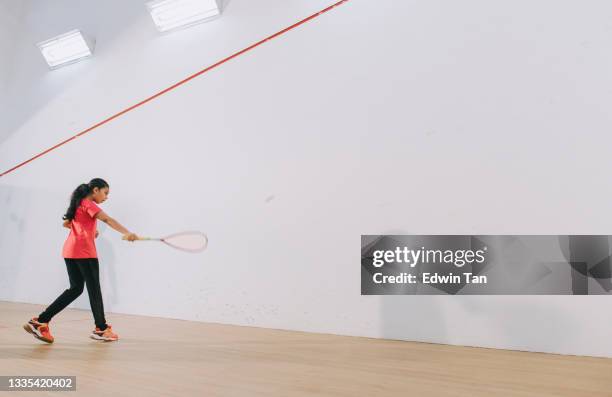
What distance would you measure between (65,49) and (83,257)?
2.65 meters

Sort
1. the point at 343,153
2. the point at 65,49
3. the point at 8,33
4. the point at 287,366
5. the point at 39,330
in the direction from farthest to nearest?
the point at 8,33 → the point at 65,49 → the point at 343,153 → the point at 39,330 → the point at 287,366

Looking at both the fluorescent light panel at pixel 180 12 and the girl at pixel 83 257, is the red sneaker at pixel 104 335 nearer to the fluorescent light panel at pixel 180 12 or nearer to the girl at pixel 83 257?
the girl at pixel 83 257

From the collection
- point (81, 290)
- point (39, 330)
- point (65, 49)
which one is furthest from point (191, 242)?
point (65, 49)

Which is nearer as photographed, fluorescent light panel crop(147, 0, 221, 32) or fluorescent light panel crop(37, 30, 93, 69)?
fluorescent light panel crop(147, 0, 221, 32)

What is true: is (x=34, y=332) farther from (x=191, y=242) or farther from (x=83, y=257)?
(x=191, y=242)

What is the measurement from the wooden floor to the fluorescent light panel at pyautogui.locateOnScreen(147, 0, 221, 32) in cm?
210

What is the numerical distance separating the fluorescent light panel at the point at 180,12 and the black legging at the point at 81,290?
190 centimetres

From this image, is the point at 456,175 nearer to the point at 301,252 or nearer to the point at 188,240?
the point at 301,252

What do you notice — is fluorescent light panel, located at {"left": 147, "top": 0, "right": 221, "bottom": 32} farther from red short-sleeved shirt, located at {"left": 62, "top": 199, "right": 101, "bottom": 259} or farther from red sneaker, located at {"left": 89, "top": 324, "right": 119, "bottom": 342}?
red sneaker, located at {"left": 89, "top": 324, "right": 119, "bottom": 342}

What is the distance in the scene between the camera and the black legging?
239 centimetres

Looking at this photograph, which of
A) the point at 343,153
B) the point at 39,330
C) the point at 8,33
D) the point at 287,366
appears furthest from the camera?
the point at 8,33

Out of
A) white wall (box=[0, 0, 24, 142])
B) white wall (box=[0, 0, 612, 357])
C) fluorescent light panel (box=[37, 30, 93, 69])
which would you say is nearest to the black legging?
white wall (box=[0, 0, 612, 357])

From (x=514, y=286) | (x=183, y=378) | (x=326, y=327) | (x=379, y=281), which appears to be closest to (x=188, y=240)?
(x=326, y=327)

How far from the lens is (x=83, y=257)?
241 centimetres
